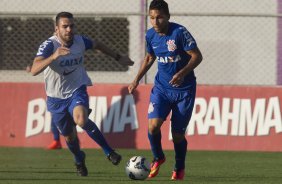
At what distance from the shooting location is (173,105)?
13.3 m

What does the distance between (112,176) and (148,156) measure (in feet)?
12.3

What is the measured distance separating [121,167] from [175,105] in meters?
2.27

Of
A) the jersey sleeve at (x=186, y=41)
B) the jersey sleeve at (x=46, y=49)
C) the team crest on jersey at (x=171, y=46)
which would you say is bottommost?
the jersey sleeve at (x=46, y=49)

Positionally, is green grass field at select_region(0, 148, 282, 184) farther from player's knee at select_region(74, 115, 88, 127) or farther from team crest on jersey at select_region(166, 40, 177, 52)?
team crest on jersey at select_region(166, 40, 177, 52)

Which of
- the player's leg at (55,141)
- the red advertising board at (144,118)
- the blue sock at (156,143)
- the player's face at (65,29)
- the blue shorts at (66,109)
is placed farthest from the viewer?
the player's leg at (55,141)

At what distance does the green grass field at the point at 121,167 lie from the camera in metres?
13.2

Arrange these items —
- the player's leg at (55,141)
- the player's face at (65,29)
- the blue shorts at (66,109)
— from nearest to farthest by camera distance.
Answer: the player's face at (65,29), the blue shorts at (66,109), the player's leg at (55,141)

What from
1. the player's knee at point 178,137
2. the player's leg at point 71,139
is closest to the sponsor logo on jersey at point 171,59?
the player's knee at point 178,137

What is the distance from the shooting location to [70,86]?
14.1m

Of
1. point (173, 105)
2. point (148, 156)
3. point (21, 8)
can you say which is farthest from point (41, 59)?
point (21, 8)

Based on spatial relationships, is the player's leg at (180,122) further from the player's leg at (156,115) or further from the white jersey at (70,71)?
the white jersey at (70,71)

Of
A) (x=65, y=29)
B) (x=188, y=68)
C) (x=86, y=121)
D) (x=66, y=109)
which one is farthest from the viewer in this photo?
(x=66, y=109)

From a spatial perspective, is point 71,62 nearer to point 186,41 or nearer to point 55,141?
point 186,41

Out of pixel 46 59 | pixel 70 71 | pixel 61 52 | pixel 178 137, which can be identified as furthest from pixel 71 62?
pixel 178 137
